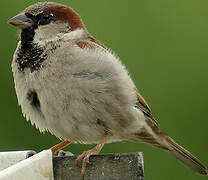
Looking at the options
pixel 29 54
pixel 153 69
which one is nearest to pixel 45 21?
pixel 29 54

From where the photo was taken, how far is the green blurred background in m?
3.41

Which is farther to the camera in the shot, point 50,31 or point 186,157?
point 186,157

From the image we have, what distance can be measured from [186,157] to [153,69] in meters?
0.58

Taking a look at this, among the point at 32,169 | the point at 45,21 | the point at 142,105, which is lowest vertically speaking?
the point at 142,105

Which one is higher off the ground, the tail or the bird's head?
the bird's head

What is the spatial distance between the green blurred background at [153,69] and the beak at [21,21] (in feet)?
0.76

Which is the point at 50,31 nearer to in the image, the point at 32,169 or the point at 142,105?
the point at 142,105

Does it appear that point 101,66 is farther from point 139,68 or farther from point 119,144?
point 119,144

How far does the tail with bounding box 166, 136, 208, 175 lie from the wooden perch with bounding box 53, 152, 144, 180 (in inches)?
53.7

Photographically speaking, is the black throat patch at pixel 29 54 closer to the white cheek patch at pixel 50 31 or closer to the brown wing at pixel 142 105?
the white cheek patch at pixel 50 31

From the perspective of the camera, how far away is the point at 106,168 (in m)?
2.13

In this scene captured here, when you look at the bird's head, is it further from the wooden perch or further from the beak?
the wooden perch

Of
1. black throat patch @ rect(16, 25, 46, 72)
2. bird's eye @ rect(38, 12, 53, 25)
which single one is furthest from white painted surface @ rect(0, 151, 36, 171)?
bird's eye @ rect(38, 12, 53, 25)

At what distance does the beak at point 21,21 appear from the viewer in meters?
3.10
